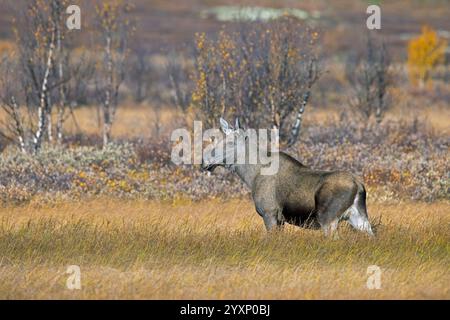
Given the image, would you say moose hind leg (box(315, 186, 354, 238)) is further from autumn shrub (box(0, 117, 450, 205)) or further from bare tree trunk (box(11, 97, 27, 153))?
bare tree trunk (box(11, 97, 27, 153))

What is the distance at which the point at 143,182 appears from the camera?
19969mm

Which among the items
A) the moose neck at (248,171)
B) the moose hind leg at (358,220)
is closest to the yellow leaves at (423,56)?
the moose neck at (248,171)

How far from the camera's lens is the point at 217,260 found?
41.3ft

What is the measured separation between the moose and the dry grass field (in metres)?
0.30

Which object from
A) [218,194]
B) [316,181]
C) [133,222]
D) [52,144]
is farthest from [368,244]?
[52,144]

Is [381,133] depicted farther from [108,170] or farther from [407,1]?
[407,1]

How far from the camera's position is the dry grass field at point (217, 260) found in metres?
10.8

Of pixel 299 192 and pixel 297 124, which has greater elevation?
pixel 299 192

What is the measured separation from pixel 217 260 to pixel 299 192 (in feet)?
5.49

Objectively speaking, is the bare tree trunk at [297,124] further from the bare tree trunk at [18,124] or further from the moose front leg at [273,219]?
the moose front leg at [273,219]

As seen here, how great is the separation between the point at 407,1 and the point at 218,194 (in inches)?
5651

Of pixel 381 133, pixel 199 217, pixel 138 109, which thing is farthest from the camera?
pixel 138 109

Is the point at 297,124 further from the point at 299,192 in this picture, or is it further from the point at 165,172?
the point at 299,192

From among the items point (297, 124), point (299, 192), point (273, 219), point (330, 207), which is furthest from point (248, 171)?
point (297, 124)
